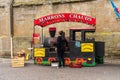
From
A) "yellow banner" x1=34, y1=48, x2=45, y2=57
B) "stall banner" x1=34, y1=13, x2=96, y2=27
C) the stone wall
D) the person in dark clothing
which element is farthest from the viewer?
the stone wall

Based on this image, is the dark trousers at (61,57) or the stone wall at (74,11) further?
the stone wall at (74,11)

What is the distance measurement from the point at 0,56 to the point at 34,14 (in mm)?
3724

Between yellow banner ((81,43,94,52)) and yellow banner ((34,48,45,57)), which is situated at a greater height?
yellow banner ((81,43,94,52))

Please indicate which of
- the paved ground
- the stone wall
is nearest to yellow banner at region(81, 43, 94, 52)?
the paved ground

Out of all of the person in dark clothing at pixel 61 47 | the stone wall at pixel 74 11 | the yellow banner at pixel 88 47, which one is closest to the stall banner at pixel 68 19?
the yellow banner at pixel 88 47

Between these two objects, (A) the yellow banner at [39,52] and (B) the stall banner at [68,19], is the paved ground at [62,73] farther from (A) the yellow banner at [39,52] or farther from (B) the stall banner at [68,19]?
(B) the stall banner at [68,19]

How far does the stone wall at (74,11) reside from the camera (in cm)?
2017

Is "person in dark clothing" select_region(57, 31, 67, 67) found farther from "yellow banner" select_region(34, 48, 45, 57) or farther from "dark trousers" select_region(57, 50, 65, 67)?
"yellow banner" select_region(34, 48, 45, 57)

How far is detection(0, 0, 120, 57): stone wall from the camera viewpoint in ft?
66.2

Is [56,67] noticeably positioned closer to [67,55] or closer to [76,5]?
[67,55]

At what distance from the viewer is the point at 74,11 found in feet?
69.6

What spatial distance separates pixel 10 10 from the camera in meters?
23.0

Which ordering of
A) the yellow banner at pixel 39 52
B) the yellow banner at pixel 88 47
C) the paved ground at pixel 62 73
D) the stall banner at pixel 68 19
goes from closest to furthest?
the paved ground at pixel 62 73, the yellow banner at pixel 88 47, the stall banner at pixel 68 19, the yellow banner at pixel 39 52

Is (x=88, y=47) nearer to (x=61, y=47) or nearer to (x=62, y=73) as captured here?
(x=61, y=47)
